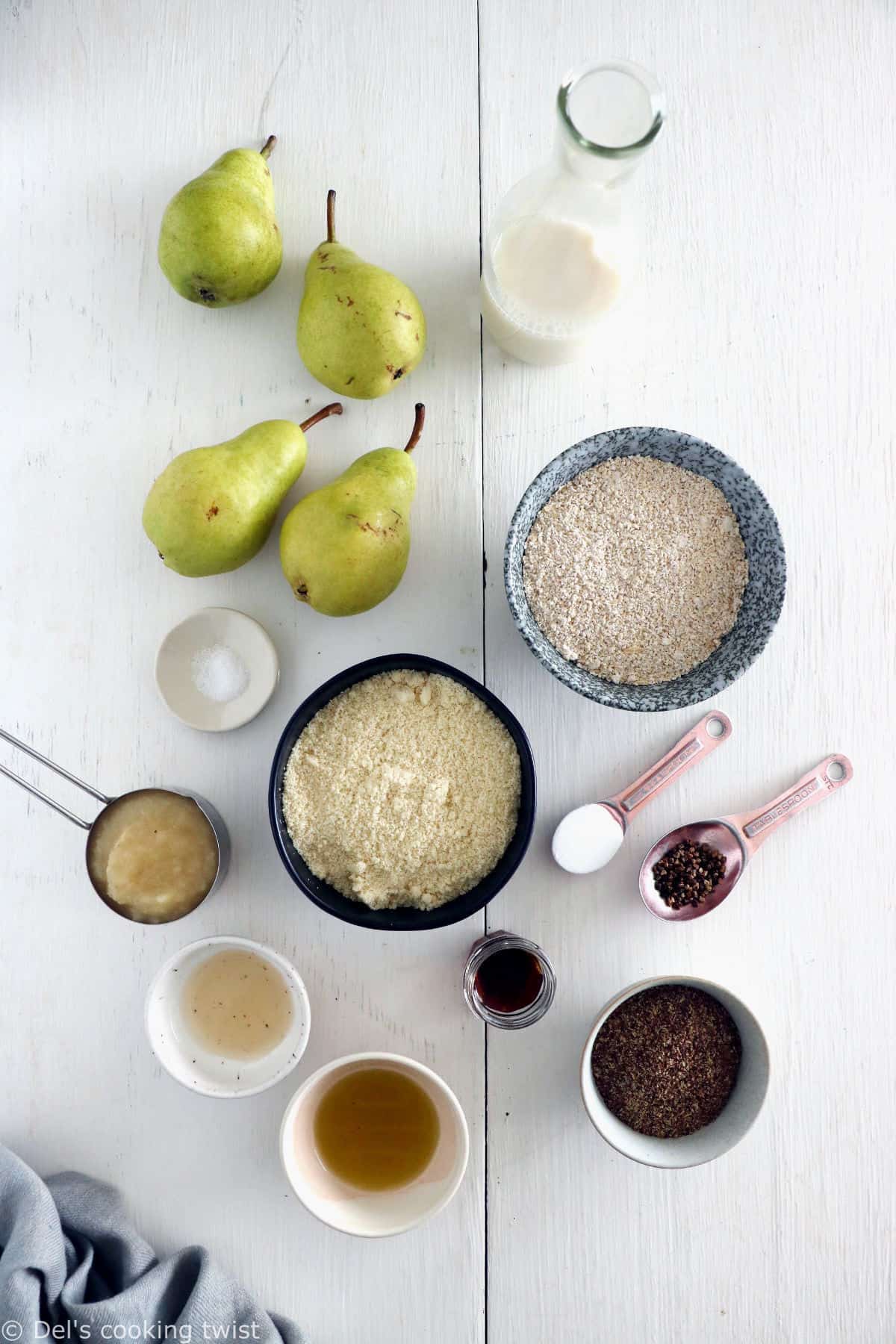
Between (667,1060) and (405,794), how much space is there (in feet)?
1.39

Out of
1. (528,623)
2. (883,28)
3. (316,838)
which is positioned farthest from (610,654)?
(883,28)

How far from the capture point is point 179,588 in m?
1.13

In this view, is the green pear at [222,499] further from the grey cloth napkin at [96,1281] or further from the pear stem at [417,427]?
the grey cloth napkin at [96,1281]

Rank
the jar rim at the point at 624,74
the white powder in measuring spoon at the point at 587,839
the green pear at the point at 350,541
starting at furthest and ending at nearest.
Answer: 1. the white powder in measuring spoon at the point at 587,839
2. the green pear at the point at 350,541
3. the jar rim at the point at 624,74

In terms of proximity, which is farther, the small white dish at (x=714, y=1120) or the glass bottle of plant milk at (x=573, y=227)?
the small white dish at (x=714, y=1120)

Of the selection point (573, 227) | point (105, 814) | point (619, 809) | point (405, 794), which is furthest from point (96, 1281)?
point (573, 227)

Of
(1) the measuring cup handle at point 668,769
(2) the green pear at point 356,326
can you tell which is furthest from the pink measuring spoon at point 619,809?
(2) the green pear at point 356,326

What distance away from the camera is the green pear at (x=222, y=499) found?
99 centimetres

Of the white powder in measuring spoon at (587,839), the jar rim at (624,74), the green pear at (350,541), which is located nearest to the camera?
the jar rim at (624,74)

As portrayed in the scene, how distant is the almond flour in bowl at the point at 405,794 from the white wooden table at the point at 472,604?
3.8 inches

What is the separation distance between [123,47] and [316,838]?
1010 millimetres

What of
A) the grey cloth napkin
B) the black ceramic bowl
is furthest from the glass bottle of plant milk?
the grey cloth napkin

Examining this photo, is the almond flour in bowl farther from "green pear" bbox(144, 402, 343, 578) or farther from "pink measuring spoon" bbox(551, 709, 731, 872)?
"green pear" bbox(144, 402, 343, 578)

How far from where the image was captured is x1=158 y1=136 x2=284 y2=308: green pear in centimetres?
102
